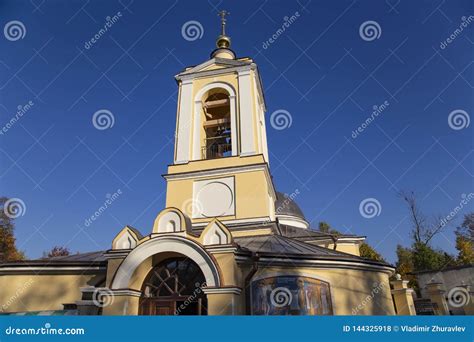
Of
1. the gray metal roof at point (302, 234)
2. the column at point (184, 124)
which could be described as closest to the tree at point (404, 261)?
the gray metal roof at point (302, 234)

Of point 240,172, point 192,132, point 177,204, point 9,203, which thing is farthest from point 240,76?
point 9,203

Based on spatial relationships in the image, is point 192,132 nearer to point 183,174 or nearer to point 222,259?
point 183,174

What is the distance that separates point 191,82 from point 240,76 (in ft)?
7.57

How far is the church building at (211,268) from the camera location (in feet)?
28.4

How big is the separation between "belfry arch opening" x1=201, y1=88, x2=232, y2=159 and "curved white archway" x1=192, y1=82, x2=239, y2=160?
22 centimetres

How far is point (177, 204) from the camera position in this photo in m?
13.1

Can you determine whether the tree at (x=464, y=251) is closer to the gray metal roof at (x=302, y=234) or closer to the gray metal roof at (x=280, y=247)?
the gray metal roof at (x=302, y=234)

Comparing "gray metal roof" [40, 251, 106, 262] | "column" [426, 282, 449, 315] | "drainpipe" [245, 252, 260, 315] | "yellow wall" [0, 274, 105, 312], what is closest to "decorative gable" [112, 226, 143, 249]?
"gray metal roof" [40, 251, 106, 262]

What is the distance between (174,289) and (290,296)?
9.85ft

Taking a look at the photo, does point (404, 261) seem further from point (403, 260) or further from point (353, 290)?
point (353, 290)

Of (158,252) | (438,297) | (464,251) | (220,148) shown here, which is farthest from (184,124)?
(464,251)

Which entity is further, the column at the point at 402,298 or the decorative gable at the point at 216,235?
the column at the point at 402,298

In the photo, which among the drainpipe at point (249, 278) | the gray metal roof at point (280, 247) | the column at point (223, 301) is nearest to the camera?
the column at point (223, 301)

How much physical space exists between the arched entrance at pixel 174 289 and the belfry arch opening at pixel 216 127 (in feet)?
20.8
